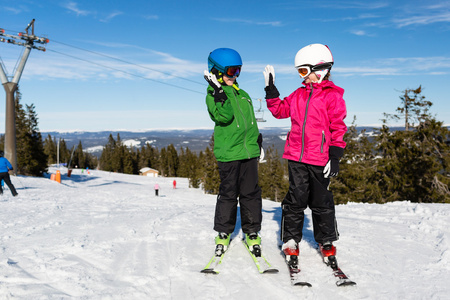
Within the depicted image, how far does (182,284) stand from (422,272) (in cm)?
241

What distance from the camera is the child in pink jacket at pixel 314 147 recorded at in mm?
3373

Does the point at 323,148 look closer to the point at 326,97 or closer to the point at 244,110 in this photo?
the point at 326,97

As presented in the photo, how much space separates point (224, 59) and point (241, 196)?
1.66m

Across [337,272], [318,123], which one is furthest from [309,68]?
[337,272]

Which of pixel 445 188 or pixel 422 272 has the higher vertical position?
pixel 422 272

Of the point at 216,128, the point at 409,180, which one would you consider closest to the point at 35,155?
the point at 409,180

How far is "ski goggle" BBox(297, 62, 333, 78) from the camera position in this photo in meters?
3.50

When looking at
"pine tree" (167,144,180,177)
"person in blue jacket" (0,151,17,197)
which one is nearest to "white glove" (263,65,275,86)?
"person in blue jacket" (0,151,17,197)

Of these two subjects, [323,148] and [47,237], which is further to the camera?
[47,237]

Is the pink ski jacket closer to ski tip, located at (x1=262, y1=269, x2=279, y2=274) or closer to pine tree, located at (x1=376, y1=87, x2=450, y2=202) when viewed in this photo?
ski tip, located at (x1=262, y1=269, x2=279, y2=274)

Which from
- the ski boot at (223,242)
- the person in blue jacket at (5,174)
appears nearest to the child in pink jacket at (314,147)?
the ski boot at (223,242)

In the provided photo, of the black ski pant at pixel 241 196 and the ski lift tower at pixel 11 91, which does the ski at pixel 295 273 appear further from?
the ski lift tower at pixel 11 91

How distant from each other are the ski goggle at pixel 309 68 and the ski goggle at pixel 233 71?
0.72m

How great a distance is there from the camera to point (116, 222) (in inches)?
223
